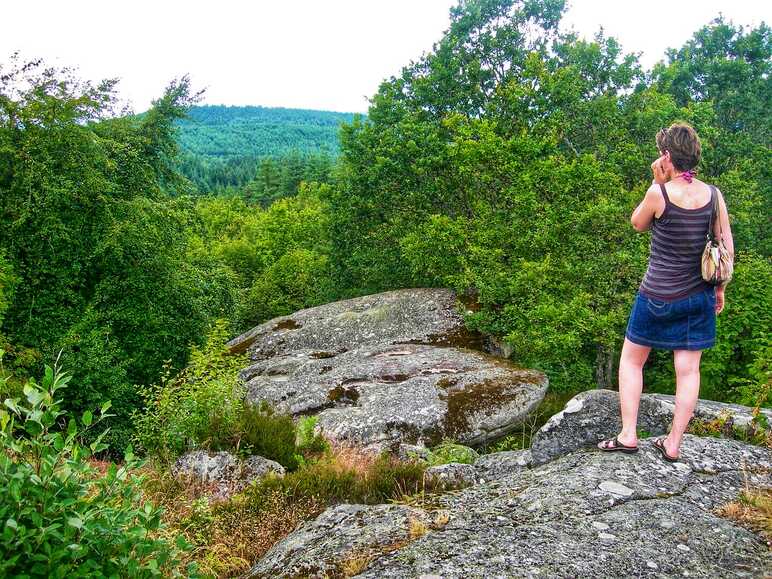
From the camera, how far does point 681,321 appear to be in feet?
15.2

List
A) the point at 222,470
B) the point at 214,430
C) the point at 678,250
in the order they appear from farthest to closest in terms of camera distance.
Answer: the point at 214,430, the point at 222,470, the point at 678,250

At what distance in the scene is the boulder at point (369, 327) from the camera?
640 inches

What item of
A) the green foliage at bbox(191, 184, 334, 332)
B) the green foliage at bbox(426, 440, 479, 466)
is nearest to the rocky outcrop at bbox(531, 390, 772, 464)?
the green foliage at bbox(426, 440, 479, 466)

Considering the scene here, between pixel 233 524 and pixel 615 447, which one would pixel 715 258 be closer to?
pixel 615 447

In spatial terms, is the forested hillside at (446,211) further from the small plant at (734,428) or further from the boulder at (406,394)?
the small plant at (734,428)

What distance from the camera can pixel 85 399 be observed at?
1706cm

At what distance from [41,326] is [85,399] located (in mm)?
2554

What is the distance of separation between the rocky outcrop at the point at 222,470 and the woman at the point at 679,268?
4.15 m

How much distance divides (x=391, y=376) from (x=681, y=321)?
27.3 ft

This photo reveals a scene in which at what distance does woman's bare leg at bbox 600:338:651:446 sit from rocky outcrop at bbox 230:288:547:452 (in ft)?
17.3

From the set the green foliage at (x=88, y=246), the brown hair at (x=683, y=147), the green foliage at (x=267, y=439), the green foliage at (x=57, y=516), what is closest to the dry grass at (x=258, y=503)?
the green foliage at (x=267, y=439)

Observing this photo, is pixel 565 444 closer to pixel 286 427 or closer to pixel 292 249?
pixel 286 427

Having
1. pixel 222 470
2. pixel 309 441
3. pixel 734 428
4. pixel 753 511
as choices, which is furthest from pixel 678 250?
pixel 222 470

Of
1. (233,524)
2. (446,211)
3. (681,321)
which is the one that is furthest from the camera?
(446,211)
